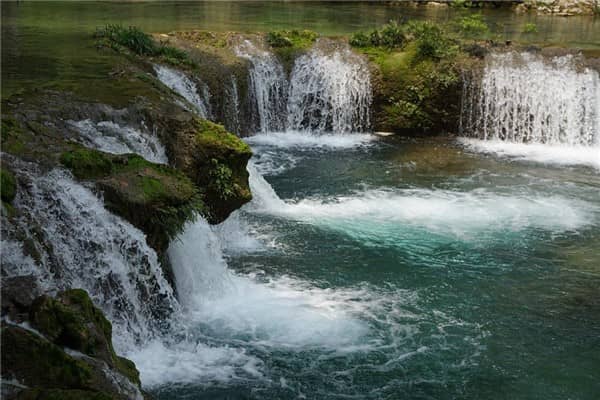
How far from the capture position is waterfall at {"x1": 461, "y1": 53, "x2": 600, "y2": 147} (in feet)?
62.0

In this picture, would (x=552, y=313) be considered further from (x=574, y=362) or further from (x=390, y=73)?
(x=390, y=73)

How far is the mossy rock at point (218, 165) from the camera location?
35.1 ft

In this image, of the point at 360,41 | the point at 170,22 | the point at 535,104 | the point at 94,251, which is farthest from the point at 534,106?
the point at 94,251

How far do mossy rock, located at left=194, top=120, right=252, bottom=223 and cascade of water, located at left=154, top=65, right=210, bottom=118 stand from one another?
15.9 ft

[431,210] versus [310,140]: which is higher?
[310,140]

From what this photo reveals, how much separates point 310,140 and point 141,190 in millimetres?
10214

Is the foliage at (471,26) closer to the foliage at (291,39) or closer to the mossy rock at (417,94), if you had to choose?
the mossy rock at (417,94)

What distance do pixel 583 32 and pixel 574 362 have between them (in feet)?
71.1

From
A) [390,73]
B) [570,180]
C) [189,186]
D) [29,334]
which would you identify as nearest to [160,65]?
[390,73]

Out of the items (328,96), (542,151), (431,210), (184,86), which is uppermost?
(184,86)

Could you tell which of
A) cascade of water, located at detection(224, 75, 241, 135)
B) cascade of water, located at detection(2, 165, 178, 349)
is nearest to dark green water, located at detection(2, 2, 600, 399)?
cascade of water, located at detection(2, 165, 178, 349)

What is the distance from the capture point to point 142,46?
1670 cm

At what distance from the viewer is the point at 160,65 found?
635 inches

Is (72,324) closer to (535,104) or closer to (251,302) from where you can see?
(251,302)
